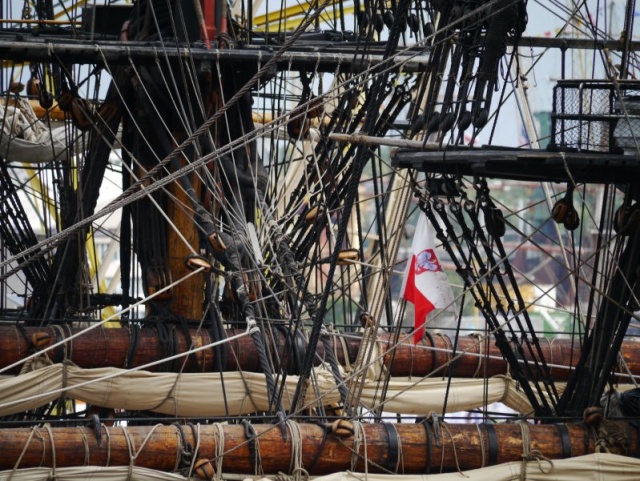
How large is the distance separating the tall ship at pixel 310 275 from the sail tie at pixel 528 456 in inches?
0.8

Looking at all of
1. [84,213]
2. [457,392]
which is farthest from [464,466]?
[84,213]

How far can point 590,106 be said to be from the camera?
12.5 m

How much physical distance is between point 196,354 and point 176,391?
91cm

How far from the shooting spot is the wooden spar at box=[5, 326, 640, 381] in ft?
51.5

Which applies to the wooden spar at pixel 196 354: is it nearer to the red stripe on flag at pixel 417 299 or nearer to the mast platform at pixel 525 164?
the red stripe on flag at pixel 417 299

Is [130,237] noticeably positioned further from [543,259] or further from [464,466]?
[543,259]

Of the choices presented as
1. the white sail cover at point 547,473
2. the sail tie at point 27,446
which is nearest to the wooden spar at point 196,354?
the white sail cover at point 547,473

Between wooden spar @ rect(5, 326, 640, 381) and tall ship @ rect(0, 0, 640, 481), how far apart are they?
0.02 m

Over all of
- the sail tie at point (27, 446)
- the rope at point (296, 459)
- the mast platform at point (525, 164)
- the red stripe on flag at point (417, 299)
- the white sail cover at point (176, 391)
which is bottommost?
the white sail cover at point (176, 391)

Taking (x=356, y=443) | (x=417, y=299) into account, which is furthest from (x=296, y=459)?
(x=417, y=299)

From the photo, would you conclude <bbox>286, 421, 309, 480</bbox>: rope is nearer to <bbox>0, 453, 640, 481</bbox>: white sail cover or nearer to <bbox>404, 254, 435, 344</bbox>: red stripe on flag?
<bbox>0, 453, 640, 481</bbox>: white sail cover

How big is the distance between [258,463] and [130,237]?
21.4ft

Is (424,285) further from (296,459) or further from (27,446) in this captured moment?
(27,446)

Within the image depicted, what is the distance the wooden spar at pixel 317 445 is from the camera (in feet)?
39.6
